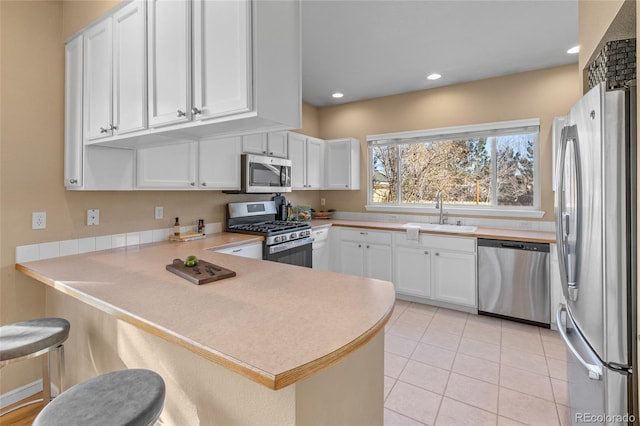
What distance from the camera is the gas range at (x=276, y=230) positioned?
10.5ft

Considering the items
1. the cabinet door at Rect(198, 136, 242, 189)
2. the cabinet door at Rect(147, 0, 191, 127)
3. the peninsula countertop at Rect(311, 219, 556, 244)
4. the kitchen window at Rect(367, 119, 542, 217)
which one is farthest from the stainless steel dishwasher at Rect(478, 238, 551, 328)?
the cabinet door at Rect(147, 0, 191, 127)

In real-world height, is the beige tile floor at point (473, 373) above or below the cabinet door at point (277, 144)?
below

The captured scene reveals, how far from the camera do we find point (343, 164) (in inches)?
185

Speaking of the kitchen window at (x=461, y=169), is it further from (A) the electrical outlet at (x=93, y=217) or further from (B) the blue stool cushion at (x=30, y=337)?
(B) the blue stool cushion at (x=30, y=337)

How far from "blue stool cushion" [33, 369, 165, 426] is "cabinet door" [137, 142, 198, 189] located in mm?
1597

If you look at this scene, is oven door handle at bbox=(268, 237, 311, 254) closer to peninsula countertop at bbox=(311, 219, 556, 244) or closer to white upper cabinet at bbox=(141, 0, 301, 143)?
peninsula countertop at bbox=(311, 219, 556, 244)

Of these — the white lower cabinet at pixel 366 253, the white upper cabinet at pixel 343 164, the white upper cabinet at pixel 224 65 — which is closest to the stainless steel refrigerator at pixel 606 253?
the white upper cabinet at pixel 224 65

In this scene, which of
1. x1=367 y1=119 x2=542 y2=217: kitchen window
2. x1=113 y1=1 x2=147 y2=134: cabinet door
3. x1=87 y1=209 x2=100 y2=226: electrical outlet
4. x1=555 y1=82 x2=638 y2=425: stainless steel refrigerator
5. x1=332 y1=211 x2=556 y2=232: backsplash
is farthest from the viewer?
x1=367 y1=119 x2=542 y2=217: kitchen window

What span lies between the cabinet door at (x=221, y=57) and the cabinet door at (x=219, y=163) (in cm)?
137

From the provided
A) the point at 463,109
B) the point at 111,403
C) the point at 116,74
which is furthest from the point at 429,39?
the point at 111,403

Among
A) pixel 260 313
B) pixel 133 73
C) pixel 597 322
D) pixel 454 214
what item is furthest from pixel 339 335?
pixel 454 214

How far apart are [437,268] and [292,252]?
5.61 ft

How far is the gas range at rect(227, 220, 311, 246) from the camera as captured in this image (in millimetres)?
3199

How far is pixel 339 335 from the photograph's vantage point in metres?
0.99
